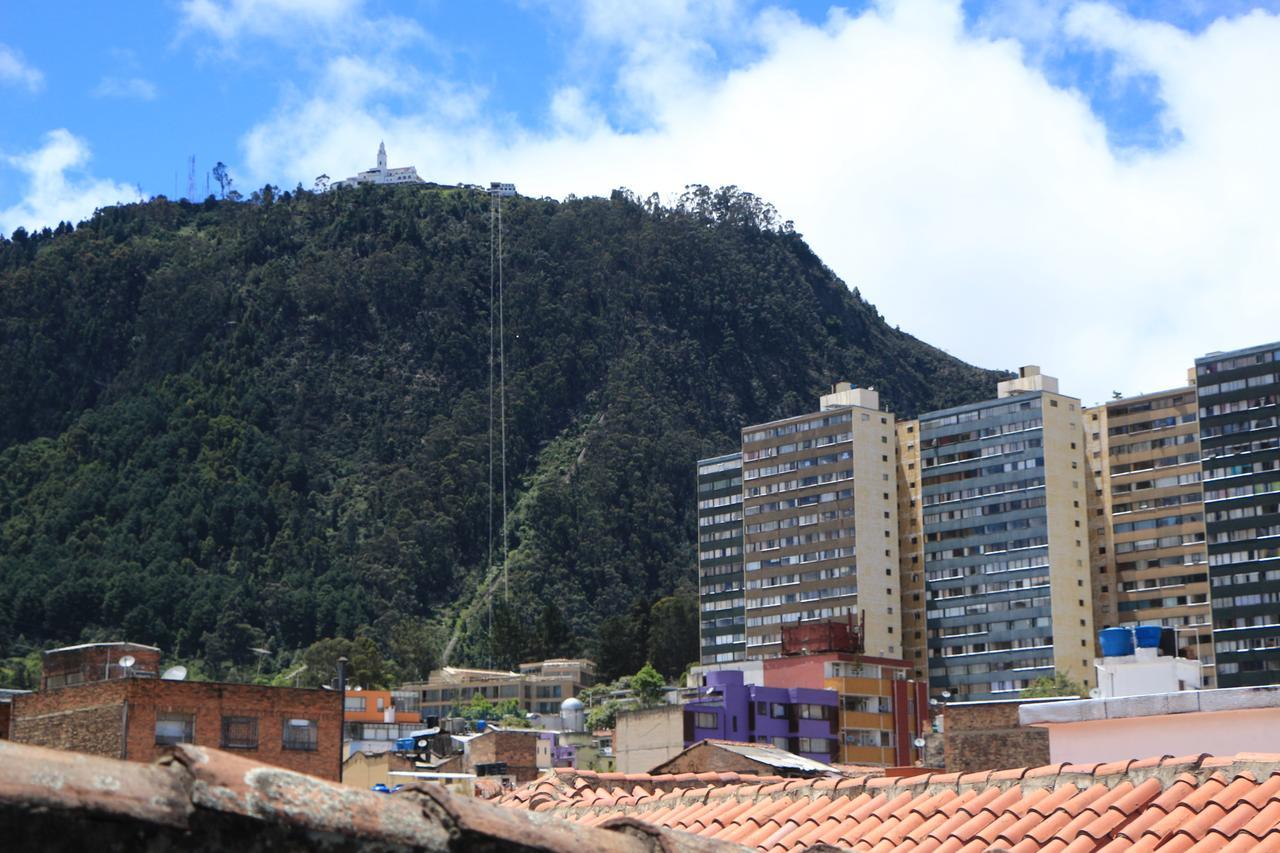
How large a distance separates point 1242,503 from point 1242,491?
1.01 m

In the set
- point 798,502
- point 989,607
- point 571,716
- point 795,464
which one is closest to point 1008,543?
point 989,607

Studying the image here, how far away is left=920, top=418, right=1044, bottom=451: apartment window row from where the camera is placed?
6678 inches

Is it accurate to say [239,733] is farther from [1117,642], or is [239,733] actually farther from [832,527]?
[832,527]

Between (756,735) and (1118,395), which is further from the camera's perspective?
(1118,395)

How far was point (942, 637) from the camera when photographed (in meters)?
174

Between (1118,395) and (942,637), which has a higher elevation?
(1118,395)

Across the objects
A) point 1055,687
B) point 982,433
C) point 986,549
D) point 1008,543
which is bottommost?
point 1055,687

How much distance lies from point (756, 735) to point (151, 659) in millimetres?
46593

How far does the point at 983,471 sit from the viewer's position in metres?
174

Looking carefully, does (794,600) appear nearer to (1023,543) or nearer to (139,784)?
(1023,543)

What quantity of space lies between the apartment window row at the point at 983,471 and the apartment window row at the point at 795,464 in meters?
8.10

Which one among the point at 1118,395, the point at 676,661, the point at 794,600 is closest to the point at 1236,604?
the point at 1118,395

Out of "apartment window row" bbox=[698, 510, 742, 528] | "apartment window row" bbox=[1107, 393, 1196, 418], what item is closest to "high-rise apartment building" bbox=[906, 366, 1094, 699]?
"apartment window row" bbox=[1107, 393, 1196, 418]

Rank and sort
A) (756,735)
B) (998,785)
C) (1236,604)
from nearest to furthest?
(998,785) < (756,735) < (1236,604)
